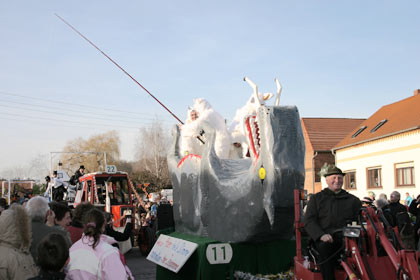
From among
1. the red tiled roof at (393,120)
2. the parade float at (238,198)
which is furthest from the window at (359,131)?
the parade float at (238,198)

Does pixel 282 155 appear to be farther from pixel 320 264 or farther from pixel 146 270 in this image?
pixel 146 270

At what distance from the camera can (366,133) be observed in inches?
1120

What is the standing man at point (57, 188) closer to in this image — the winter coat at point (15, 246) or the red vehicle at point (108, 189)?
the red vehicle at point (108, 189)

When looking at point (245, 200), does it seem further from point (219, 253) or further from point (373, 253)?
point (373, 253)

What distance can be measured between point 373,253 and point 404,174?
20086 mm

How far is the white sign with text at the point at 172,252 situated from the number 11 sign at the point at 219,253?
26 cm

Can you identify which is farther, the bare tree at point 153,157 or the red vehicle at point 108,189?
the bare tree at point 153,157

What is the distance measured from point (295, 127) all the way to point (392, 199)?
14.4 ft

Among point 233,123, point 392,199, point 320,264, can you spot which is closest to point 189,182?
point 233,123

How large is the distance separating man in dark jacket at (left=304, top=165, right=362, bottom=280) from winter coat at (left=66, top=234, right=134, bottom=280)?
223 centimetres

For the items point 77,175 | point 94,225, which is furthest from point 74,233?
point 77,175

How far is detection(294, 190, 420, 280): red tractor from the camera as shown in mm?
4316

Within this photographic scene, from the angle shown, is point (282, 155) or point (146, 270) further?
point (146, 270)

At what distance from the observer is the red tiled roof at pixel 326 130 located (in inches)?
1407
